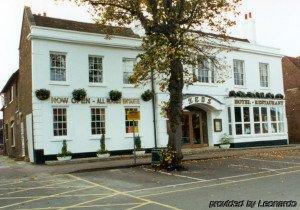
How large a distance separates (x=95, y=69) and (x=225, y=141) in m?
10.7

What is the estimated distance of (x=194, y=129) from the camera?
93.7 feet

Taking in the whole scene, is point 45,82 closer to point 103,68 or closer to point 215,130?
point 103,68

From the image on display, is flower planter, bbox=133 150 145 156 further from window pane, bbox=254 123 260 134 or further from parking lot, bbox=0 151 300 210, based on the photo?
window pane, bbox=254 123 260 134

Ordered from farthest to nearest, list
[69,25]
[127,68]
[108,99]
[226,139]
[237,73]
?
[237,73]
[226,139]
[69,25]
[127,68]
[108,99]

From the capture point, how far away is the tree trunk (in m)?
17.0

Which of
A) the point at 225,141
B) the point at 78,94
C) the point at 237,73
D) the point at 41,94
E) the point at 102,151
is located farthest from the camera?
the point at 237,73

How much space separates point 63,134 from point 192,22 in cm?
989

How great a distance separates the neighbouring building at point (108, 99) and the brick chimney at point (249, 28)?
2.18 meters

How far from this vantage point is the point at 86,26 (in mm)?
26406

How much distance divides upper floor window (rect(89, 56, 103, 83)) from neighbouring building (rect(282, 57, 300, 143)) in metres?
19.3

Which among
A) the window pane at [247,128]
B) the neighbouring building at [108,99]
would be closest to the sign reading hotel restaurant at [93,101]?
the neighbouring building at [108,99]

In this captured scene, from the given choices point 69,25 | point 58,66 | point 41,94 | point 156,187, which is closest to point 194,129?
point 58,66

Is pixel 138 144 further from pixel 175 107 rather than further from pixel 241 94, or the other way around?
pixel 241 94

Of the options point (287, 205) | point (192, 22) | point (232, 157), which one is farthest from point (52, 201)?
point (232, 157)
